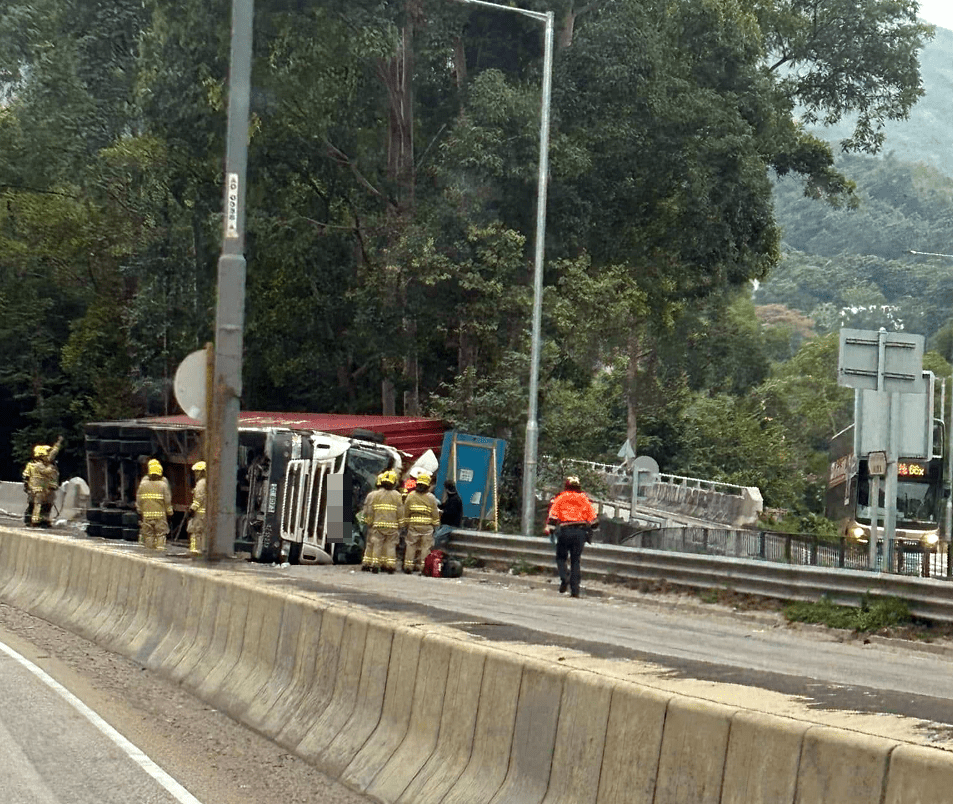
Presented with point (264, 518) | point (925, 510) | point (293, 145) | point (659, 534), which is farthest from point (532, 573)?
point (293, 145)

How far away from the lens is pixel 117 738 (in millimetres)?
9602

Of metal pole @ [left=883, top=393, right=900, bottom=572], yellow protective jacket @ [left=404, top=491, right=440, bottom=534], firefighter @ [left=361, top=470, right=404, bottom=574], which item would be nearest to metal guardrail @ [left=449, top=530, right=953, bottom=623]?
metal pole @ [left=883, top=393, right=900, bottom=572]

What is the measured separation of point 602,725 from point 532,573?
63.7 feet

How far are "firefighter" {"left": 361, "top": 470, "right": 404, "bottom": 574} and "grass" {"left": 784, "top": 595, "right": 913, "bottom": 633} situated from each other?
7588 mm

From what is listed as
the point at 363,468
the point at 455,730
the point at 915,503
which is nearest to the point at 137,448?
the point at 363,468

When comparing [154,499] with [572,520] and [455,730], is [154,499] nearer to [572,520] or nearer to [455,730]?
[572,520]

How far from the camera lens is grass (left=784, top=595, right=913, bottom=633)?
17188 mm

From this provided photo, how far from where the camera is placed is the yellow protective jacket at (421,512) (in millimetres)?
23891

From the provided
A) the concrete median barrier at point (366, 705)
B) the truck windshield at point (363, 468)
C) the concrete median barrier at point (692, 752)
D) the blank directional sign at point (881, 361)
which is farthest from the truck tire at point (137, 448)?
the concrete median barrier at point (692, 752)

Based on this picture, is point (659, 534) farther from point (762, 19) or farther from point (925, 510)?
point (762, 19)

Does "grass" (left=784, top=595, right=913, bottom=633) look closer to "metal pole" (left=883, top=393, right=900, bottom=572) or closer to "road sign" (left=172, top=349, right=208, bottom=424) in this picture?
"metal pole" (left=883, top=393, right=900, bottom=572)

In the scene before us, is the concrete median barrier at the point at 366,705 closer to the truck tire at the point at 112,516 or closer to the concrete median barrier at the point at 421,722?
the concrete median barrier at the point at 421,722

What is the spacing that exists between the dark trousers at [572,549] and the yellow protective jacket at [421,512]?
2938 millimetres

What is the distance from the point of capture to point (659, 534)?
26688 mm
